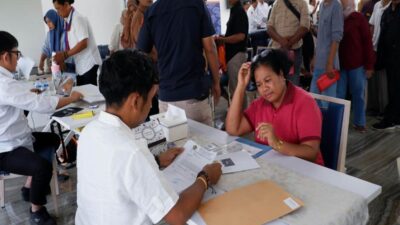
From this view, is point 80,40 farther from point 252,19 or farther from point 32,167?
point 252,19

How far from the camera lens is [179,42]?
6.87 ft

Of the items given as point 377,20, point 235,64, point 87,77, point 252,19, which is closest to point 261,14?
point 252,19

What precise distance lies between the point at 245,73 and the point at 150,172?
35.5 inches

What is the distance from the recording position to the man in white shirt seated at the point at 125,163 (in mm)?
908

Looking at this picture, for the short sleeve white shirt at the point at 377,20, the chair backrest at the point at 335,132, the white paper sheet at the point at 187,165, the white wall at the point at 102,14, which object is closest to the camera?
the white paper sheet at the point at 187,165

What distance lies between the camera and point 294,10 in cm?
335

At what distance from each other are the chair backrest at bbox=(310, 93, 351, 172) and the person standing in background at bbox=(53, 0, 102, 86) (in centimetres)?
214

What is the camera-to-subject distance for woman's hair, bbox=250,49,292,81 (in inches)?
62.0

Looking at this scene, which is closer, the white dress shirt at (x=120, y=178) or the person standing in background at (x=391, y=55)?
the white dress shirt at (x=120, y=178)

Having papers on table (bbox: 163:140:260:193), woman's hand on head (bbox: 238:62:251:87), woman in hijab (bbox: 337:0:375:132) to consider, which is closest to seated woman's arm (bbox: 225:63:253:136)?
woman's hand on head (bbox: 238:62:251:87)

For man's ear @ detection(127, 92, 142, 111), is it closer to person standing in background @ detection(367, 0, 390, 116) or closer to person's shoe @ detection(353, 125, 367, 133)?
person's shoe @ detection(353, 125, 367, 133)

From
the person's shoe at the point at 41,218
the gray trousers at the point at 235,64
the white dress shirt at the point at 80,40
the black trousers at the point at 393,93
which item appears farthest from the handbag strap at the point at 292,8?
the person's shoe at the point at 41,218

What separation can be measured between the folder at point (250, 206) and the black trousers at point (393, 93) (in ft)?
9.29

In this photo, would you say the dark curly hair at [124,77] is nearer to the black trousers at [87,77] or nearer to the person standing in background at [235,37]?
the black trousers at [87,77]
